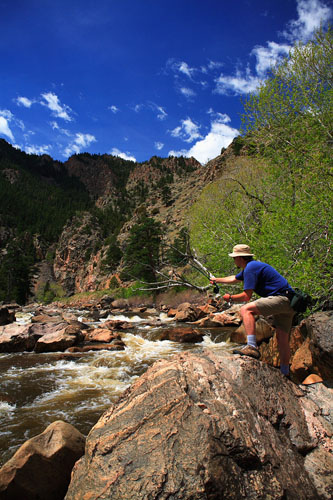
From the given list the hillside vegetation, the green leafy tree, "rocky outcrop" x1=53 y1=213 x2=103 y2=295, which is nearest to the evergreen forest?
the hillside vegetation

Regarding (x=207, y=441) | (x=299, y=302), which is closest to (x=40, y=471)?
(x=207, y=441)

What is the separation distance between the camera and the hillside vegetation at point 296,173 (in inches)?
353

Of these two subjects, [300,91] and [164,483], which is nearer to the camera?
[164,483]

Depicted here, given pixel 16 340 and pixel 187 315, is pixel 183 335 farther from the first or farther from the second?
pixel 16 340

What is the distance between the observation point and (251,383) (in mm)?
3797

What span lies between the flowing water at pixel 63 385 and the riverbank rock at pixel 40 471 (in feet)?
5.88

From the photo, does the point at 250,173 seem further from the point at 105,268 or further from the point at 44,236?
the point at 44,236

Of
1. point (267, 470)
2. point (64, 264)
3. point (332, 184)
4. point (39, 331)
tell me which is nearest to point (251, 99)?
point (332, 184)

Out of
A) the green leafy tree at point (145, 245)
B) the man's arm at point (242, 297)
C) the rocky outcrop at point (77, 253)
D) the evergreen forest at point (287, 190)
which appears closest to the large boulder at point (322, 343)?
the evergreen forest at point (287, 190)

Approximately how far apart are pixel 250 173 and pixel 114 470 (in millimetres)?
18886

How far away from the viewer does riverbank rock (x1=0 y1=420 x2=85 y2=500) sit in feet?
11.7

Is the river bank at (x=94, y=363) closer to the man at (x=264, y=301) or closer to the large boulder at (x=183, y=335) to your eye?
the large boulder at (x=183, y=335)

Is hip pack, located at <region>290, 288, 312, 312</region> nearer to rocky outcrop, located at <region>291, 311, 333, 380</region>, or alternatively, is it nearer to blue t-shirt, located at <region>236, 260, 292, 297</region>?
blue t-shirt, located at <region>236, 260, 292, 297</region>

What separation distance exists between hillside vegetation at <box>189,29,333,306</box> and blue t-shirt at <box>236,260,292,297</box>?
3.58m
